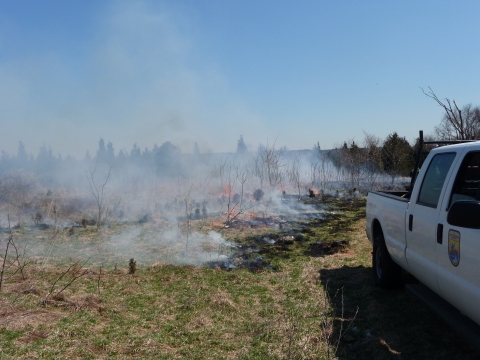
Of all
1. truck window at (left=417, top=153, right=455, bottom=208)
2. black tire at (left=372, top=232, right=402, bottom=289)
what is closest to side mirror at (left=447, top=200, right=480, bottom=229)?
truck window at (left=417, top=153, right=455, bottom=208)

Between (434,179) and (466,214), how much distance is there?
1526 millimetres

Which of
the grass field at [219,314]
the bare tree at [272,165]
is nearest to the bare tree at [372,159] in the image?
the bare tree at [272,165]

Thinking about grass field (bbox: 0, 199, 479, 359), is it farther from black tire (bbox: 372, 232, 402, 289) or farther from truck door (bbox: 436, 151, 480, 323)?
truck door (bbox: 436, 151, 480, 323)

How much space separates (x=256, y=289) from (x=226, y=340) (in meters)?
1.89

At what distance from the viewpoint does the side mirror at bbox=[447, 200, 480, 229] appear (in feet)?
8.45

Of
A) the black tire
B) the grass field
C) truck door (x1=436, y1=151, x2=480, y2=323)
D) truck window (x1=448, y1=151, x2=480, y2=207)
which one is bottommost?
the grass field

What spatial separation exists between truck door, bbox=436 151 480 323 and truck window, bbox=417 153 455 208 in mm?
234

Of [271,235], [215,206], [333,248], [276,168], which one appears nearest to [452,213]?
[333,248]

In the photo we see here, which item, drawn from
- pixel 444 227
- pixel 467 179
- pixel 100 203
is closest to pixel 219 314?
pixel 444 227

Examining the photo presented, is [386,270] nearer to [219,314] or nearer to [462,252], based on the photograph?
[219,314]

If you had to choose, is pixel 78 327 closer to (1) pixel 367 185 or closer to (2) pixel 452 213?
(2) pixel 452 213

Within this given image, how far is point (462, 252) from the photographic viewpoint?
2.98m

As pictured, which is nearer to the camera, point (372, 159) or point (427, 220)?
point (427, 220)

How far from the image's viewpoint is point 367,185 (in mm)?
23281
